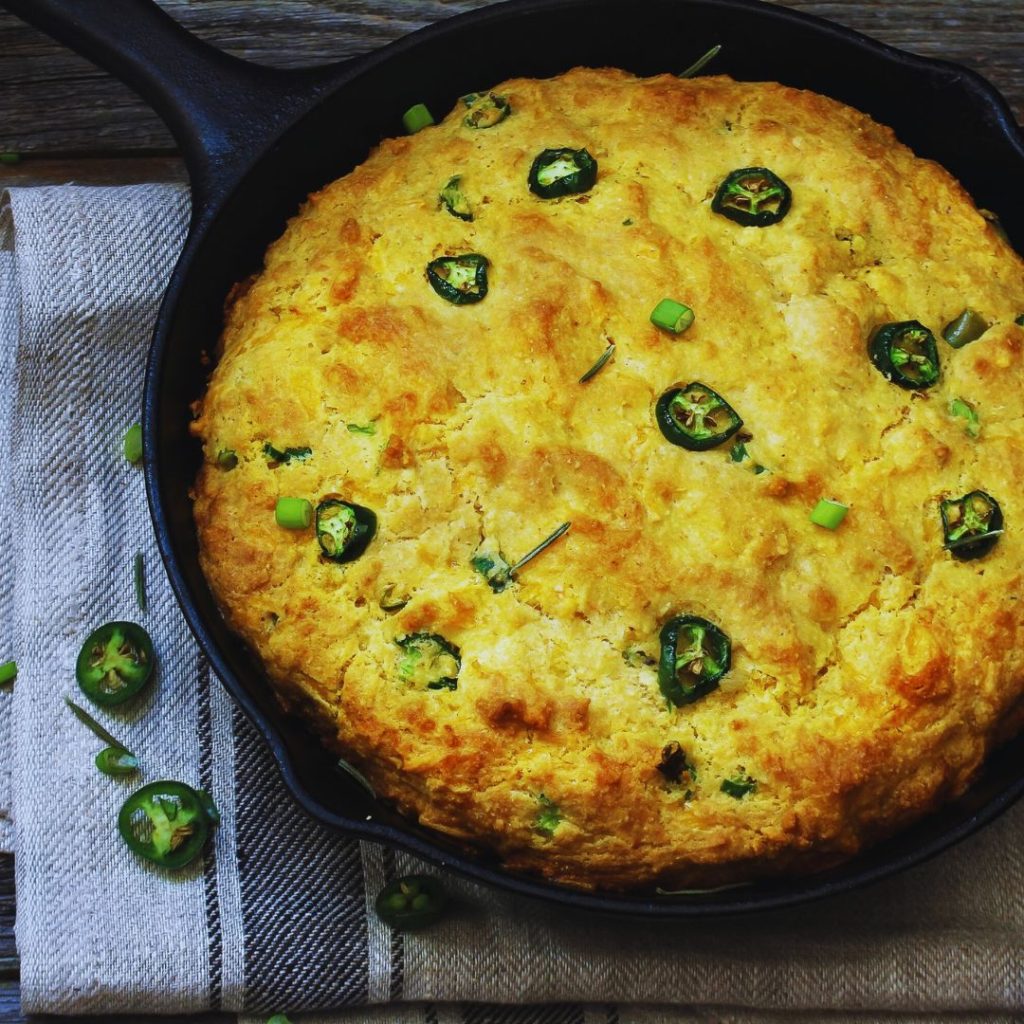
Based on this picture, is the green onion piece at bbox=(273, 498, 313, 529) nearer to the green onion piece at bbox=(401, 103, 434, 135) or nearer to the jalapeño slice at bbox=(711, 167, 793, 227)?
the green onion piece at bbox=(401, 103, 434, 135)

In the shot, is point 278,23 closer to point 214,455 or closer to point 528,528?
point 214,455

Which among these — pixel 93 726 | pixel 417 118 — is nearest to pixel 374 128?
pixel 417 118

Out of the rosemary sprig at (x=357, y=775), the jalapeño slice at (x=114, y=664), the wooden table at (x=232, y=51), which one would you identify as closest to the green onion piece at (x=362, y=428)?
the rosemary sprig at (x=357, y=775)

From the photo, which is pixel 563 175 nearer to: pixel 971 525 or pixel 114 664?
pixel 971 525

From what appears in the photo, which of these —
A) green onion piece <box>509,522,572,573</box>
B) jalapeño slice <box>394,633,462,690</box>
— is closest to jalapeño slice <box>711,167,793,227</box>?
green onion piece <box>509,522,572,573</box>

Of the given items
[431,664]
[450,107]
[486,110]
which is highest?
[486,110]

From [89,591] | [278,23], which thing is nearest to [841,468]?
[89,591]

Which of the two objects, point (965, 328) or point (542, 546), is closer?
point (542, 546)
